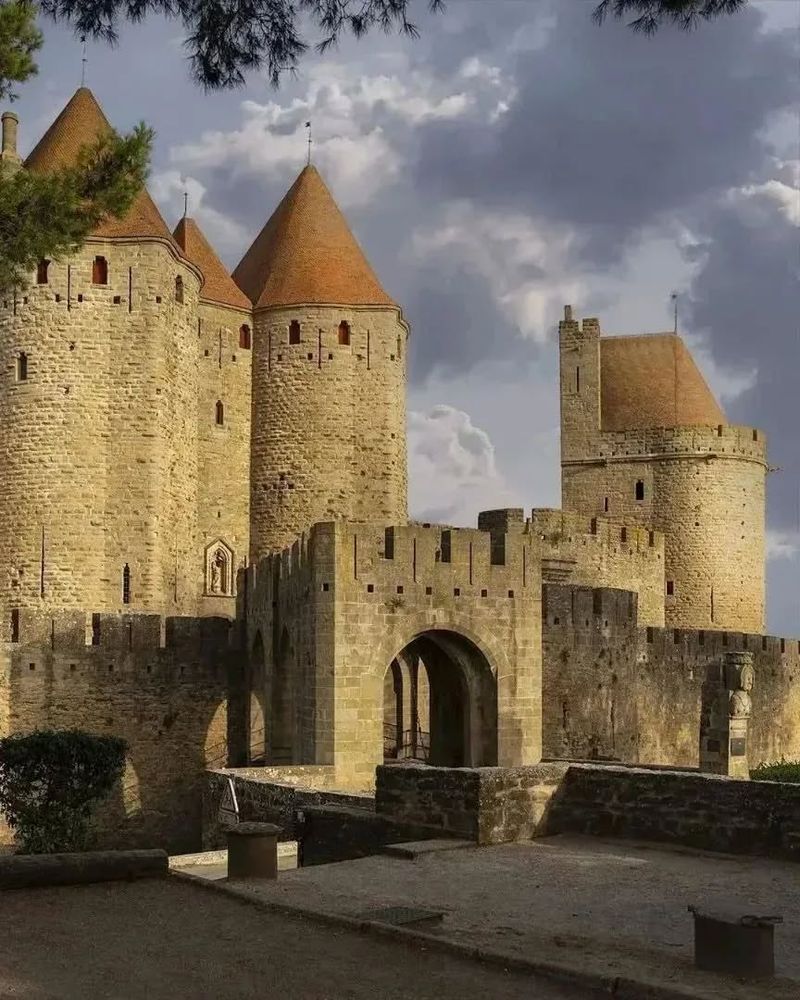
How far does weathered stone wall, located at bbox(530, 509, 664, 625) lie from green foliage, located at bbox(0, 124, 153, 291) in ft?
61.3

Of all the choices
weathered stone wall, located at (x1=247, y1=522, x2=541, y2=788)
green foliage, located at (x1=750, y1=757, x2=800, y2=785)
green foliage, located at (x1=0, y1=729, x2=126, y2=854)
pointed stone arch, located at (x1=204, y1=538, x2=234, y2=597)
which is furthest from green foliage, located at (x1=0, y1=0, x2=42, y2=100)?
pointed stone arch, located at (x1=204, y1=538, x2=234, y2=597)

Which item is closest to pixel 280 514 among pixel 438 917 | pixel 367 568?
pixel 367 568

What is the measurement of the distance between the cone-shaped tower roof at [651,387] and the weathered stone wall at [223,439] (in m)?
12.0

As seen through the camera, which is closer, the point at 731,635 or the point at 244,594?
the point at 244,594

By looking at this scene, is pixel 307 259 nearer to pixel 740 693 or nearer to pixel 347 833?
pixel 740 693

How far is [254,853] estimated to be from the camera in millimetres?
9484

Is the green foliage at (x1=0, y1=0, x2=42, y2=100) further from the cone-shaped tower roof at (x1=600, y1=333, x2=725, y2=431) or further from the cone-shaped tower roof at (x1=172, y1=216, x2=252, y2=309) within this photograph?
the cone-shaped tower roof at (x1=600, y1=333, x2=725, y2=431)

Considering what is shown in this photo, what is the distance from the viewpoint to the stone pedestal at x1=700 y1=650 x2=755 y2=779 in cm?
1850

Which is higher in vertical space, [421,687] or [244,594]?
[244,594]

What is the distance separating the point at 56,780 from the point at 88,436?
13.0 metres

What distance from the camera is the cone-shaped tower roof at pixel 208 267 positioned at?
3164 centimetres

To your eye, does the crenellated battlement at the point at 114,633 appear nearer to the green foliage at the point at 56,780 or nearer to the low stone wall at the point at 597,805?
the green foliage at the point at 56,780

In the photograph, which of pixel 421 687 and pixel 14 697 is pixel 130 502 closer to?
pixel 14 697

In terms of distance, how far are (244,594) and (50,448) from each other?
4900mm
